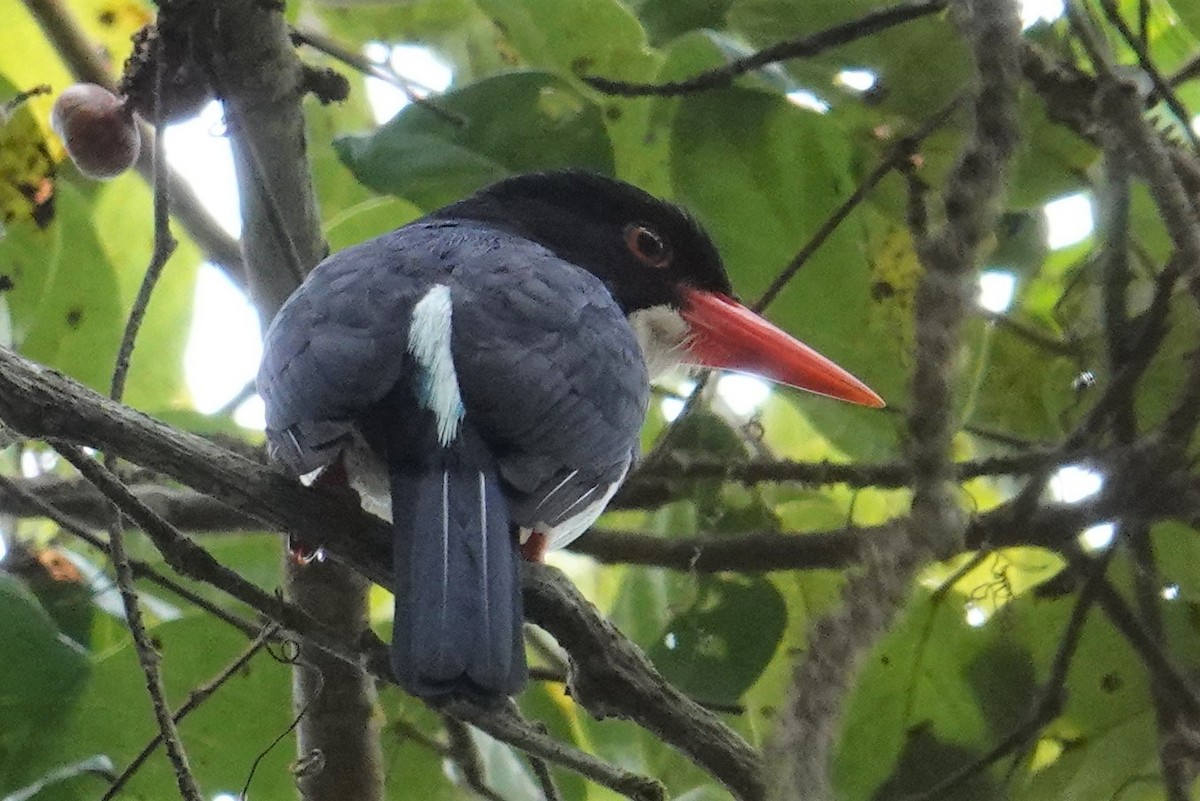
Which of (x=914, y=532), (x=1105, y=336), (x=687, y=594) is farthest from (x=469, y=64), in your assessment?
(x=914, y=532)

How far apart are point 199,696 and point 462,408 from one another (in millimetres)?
603

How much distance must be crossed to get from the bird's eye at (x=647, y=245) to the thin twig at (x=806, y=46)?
34cm

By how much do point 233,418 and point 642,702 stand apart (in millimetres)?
1130

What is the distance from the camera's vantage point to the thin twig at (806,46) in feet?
6.12

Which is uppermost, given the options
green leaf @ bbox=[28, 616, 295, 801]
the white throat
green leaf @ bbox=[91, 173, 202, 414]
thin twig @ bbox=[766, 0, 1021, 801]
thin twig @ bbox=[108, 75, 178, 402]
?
green leaf @ bbox=[91, 173, 202, 414]

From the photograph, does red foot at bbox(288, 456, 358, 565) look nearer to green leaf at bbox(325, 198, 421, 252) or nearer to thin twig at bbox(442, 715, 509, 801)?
thin twig at bbox(442, 715, 509, 801)

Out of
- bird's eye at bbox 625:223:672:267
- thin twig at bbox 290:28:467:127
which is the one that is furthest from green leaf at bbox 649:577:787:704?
thin twig at bbox 290:28:467:127

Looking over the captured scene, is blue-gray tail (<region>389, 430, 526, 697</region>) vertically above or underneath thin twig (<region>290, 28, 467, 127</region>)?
underneath

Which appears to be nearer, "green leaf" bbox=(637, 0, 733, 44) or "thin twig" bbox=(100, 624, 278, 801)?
"thin twig" bbox=(100, 624, 278, 801)

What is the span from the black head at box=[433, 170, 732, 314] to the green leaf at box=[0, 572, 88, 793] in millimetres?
793

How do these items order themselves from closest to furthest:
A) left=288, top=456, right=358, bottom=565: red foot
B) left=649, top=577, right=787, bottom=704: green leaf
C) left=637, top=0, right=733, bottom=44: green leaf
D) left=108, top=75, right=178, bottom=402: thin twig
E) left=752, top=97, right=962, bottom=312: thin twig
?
1. left=288, top=456, right=358, bottom=565: red foot
2. left=108, top=75, right=178, bottom=402: thin twig
3. left=752, top=97, right=962, bottom=312: thin twig
4. left=649, top=577, right=787, bottom=704: green leaf
5. left=637, top=0, right=733, bottom=44: green leaf

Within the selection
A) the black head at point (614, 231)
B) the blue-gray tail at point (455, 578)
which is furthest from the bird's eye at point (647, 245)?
the blue-gray tail at point (455, 578)

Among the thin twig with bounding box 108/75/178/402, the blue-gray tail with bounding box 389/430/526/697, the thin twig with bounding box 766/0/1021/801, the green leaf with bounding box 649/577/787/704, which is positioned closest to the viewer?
the thin twig with bounding box 766/0/1021/801

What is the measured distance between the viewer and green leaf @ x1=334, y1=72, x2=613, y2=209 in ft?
6.82
